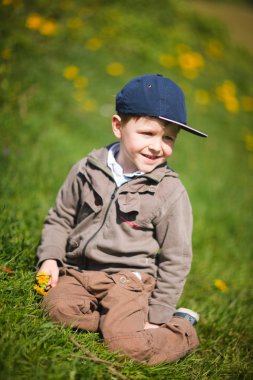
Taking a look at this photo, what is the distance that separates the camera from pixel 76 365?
5.84ft

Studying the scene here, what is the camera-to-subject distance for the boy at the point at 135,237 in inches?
82.7

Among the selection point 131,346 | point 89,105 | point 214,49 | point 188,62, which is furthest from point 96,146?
point 214,49

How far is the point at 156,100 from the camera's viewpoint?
6.85ft

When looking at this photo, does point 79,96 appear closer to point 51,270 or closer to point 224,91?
point 224,91

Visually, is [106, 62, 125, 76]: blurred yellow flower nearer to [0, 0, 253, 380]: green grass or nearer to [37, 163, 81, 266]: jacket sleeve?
[0, 0, 253, 380]: green grass

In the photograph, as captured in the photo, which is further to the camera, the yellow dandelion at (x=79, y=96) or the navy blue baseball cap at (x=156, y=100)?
the yellow dandelion at (x=79, y=96)

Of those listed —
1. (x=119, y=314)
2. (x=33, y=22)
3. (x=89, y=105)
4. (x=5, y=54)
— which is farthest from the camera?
(x=89, y=105)

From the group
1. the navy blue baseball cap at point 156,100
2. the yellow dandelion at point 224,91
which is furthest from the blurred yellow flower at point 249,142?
the navy blue baseball cap at point 156,100

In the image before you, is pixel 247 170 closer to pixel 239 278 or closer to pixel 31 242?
pixel 239 278

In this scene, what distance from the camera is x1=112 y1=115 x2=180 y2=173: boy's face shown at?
217 cm

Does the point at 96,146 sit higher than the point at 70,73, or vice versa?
the point at 70,73

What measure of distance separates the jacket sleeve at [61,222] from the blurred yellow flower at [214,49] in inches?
296

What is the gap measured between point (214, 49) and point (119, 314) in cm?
829

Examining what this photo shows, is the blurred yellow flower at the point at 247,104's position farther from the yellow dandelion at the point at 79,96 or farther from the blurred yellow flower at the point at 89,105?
the yellow dandelion at the point at 79,96
